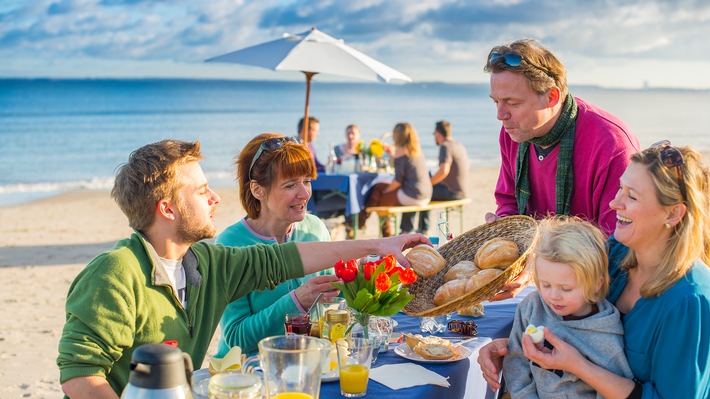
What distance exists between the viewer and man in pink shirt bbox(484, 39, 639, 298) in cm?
330

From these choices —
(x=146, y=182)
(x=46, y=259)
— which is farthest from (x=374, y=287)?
(x=46, y=259)

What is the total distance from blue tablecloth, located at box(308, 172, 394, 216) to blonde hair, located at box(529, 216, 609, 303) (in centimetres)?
657

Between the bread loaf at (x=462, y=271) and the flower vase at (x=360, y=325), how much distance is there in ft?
1.64

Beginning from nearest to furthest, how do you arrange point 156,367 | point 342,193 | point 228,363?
point 156,367 → point 228,363 → point 342,193

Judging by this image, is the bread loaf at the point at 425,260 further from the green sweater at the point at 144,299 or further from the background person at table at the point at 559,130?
the background person at table at the point at 559,130

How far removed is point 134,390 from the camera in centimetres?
173

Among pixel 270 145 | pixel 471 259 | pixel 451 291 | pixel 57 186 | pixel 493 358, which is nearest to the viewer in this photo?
pixel 493 358

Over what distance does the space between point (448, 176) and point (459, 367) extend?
25.1ft

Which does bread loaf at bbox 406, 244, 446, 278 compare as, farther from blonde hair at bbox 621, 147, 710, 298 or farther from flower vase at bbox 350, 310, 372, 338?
blonde hair at bbox 621, 147, 710, 298

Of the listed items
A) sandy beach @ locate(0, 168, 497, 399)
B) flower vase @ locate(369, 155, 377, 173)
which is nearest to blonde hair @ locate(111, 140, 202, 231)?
sandy beach @ locate(0, 168, 497, 399)

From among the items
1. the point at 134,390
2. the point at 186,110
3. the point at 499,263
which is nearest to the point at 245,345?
the point at 499,263

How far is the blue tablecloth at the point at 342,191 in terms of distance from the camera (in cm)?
916

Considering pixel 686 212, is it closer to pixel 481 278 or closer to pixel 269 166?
pixel 481 278

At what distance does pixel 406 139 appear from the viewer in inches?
372
